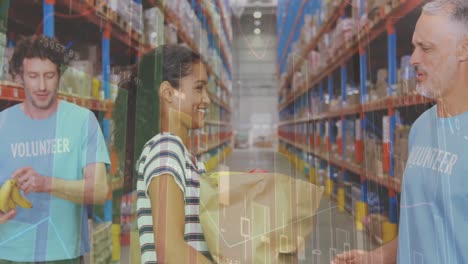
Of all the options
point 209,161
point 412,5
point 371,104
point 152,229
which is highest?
point 412,5

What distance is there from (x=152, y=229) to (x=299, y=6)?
652 mm

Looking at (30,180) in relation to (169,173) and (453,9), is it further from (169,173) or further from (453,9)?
(453,9)

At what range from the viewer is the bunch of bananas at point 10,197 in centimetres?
73

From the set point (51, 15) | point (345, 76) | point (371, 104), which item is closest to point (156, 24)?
point (51, 15)

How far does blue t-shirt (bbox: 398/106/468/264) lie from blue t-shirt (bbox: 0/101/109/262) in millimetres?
659

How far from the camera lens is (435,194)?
67 cm

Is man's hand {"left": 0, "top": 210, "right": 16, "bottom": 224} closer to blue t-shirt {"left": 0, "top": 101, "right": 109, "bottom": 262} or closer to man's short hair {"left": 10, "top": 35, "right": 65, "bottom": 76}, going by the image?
blue t-shirt {"left": 0, "top": 101, "right": 109, "bottom": 262}

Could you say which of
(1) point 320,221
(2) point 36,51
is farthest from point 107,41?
(1) point 320,221

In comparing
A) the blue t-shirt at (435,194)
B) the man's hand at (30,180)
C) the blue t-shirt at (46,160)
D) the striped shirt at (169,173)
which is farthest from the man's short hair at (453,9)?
the man's hand at (30,180)

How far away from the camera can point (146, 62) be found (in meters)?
0.68

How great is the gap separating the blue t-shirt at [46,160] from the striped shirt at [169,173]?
0.14m

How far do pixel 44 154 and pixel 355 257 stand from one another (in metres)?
0.73

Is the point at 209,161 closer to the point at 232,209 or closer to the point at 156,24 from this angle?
the point at 232,209

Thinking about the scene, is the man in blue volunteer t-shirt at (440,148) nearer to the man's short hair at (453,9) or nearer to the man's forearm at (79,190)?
the man's short hair at (453,9)
